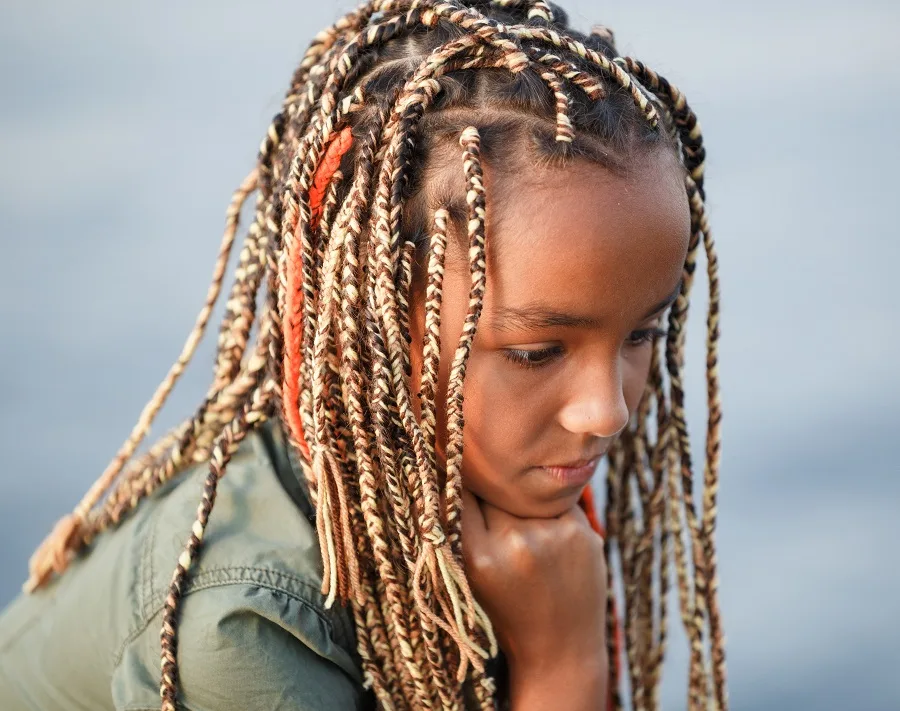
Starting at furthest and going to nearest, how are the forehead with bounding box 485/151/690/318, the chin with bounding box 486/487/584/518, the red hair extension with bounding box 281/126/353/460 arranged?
the chin with bounding box 486/487/584/518 → the red hair extension with bounding box 281/126/353/460 → the forehead with bounding box 485/151/690/318

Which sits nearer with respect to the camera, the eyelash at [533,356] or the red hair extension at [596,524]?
the eyelash at [533,356]

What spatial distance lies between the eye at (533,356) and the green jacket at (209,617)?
41cm

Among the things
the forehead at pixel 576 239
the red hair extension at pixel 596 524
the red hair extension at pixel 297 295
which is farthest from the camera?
the red hair extension at pixel 596 524

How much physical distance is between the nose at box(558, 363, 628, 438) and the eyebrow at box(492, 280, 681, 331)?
8cm

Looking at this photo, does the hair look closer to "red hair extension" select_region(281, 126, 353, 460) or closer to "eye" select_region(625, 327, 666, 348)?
"red hair extension" select_region(281, 126, 353, 460)

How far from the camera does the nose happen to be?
5.87 feet

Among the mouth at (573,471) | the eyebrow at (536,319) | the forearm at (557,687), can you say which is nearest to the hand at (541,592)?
the forearm at (557,687)

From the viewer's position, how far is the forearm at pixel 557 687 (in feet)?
6.55

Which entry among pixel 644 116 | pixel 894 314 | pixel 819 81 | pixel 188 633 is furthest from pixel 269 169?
pixel 819 81

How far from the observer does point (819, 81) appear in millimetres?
5250

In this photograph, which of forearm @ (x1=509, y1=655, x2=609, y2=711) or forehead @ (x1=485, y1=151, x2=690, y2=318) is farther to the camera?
forearm @ (x1=509, y1=655, x2=609, y2=711)

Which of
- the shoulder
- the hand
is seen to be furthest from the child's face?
the shoulder

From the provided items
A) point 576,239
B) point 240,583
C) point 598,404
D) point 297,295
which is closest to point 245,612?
point 240,583

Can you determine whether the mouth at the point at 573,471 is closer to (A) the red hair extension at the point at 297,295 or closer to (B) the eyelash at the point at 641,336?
(B) the eyelash at the point at 641,336
